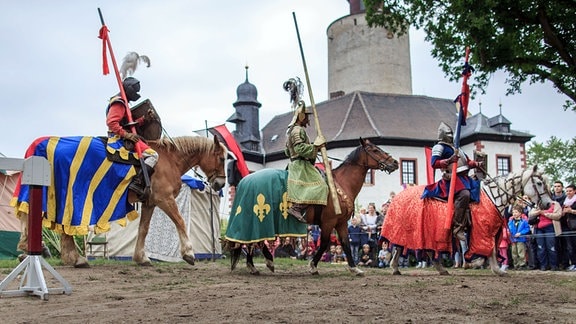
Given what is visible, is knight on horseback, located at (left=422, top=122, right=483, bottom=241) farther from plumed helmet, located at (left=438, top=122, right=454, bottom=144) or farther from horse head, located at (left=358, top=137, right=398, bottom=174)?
horse head, located at (left=358, top=137, right=398, bottom=174)

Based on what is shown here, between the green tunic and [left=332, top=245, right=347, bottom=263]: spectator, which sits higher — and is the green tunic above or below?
above

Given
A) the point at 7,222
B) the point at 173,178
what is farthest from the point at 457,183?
the point at 7,222

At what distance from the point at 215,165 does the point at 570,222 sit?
7748mm

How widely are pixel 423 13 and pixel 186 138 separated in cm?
505

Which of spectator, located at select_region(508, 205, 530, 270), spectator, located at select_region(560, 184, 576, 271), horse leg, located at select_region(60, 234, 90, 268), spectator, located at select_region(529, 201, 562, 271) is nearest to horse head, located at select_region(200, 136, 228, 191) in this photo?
horse leg, located at select_region(60, 234, 90, 268)

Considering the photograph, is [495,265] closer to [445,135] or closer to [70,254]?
[445,135]

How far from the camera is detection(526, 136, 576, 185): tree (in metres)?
61.7

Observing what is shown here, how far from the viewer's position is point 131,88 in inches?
405

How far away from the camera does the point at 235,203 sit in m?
9.52

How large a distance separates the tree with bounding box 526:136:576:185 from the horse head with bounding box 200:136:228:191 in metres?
56.9

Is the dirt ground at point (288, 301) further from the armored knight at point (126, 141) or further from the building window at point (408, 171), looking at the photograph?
the building window at point (408, 171)

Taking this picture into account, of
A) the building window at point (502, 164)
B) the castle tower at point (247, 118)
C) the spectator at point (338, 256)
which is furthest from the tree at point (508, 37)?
the castle tower at point (247, 118)

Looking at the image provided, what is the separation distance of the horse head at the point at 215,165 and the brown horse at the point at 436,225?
2.98 meters

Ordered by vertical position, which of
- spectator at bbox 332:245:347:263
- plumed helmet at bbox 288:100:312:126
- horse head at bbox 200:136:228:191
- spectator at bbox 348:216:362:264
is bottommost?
spectator at bbox 332:245:347:263
